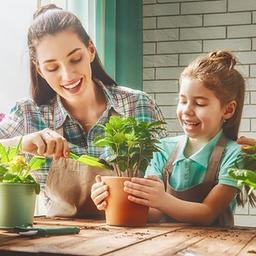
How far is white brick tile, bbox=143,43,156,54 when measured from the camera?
9.14 feet

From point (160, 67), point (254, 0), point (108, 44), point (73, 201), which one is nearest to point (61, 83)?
point (73, 201)

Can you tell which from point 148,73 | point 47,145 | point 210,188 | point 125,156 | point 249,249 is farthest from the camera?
point 148,73

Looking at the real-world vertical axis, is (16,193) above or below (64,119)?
below

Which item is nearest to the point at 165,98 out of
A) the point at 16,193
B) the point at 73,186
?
the point at 73,186

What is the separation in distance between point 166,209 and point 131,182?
0.15 meters

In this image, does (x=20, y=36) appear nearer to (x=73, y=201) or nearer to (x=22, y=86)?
(x=22, y=86)

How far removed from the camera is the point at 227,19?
273cm

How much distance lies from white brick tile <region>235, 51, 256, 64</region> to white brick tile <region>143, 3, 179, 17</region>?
1.28 ft

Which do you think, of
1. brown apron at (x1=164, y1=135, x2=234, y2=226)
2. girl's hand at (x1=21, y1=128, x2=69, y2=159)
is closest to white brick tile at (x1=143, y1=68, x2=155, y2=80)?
brown apron at (x1=164, y1=135, x2=234, y2=226)

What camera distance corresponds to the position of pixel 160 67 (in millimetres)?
2779

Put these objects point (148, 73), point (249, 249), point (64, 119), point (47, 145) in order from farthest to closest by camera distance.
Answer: point (148, 73) < point (64, 119) < point (47, 145) < point (249, 249)

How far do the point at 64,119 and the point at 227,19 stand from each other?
4.27 ft

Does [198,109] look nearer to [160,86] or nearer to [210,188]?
[210,188]

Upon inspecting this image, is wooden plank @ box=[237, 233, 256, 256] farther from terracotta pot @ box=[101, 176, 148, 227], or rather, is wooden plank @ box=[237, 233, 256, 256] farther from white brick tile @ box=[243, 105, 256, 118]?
white brick tile @ box=[243, 105, 256, 118]
